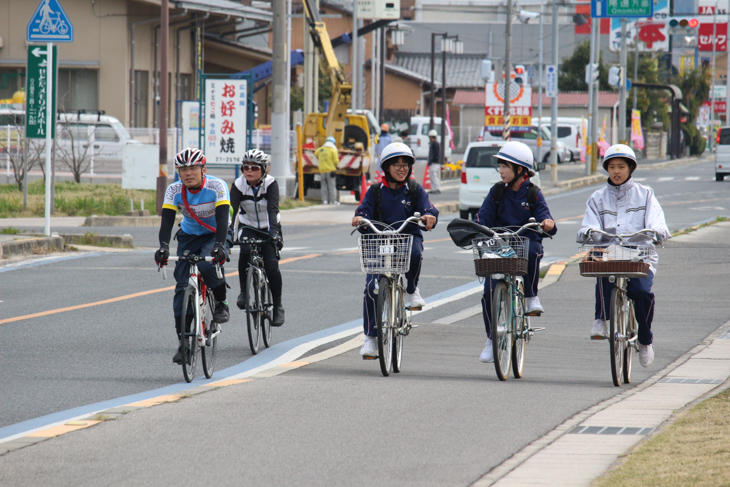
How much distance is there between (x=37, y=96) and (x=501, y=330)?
13.4 meters

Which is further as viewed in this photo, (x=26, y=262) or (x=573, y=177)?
(x=573, y=177)

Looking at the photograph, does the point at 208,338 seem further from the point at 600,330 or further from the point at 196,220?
the point at 600,330

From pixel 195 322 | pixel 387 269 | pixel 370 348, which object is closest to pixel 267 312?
pixel 370 348

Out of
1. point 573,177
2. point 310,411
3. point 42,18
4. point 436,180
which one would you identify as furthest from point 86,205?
point 573,177

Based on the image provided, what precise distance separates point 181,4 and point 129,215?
49.1ft

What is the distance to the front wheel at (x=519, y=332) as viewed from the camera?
806 centimetres

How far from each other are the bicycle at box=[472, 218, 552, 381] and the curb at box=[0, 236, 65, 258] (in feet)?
34.1

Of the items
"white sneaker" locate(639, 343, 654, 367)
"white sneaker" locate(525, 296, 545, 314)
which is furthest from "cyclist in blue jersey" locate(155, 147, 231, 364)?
"white sneaker" locate(639, 343, 654, 367)

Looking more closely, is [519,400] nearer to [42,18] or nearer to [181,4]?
[42,18]

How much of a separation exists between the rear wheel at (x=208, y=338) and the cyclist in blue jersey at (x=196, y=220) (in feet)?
0.31

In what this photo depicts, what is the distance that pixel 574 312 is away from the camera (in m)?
12.0

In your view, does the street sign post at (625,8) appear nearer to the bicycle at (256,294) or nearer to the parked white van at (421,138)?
the parked white van at (421,138)

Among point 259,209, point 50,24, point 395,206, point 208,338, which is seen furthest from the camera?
point 50,24

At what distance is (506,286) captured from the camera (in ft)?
26.0
